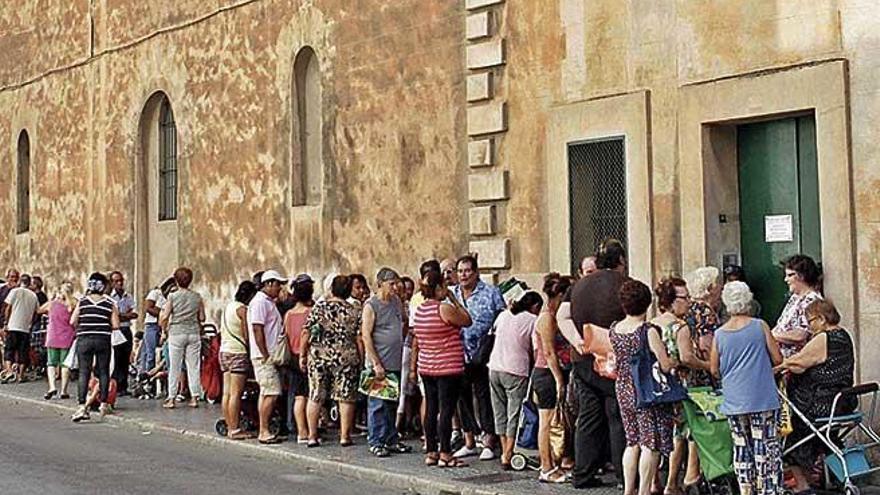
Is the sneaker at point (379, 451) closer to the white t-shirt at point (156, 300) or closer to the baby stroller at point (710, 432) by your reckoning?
the baby stroller at point (710, 432)

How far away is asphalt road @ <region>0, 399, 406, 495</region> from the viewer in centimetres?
1352

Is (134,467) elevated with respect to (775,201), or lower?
lower

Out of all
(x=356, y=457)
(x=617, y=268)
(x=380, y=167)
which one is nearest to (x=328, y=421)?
(x=356, y=457)

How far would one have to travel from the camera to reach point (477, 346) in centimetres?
1445

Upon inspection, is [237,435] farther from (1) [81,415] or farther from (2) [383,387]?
(1) [81,415]

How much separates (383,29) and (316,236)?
10.3ft

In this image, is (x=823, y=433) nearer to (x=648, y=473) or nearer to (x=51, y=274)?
(x=648, y=473)

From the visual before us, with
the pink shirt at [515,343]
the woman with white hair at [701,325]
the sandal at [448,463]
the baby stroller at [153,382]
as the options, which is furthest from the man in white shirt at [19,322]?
the woman with white hair at [701,325]

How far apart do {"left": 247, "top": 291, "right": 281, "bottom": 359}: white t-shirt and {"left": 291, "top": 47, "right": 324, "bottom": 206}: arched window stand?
16.8 feet

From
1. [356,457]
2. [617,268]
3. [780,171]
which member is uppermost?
[780,171]

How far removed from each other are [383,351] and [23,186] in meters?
18.2

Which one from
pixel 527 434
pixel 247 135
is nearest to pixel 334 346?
pixel 527 434

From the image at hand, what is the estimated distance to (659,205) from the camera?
14.9 m

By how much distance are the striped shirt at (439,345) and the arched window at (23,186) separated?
1894 cm
